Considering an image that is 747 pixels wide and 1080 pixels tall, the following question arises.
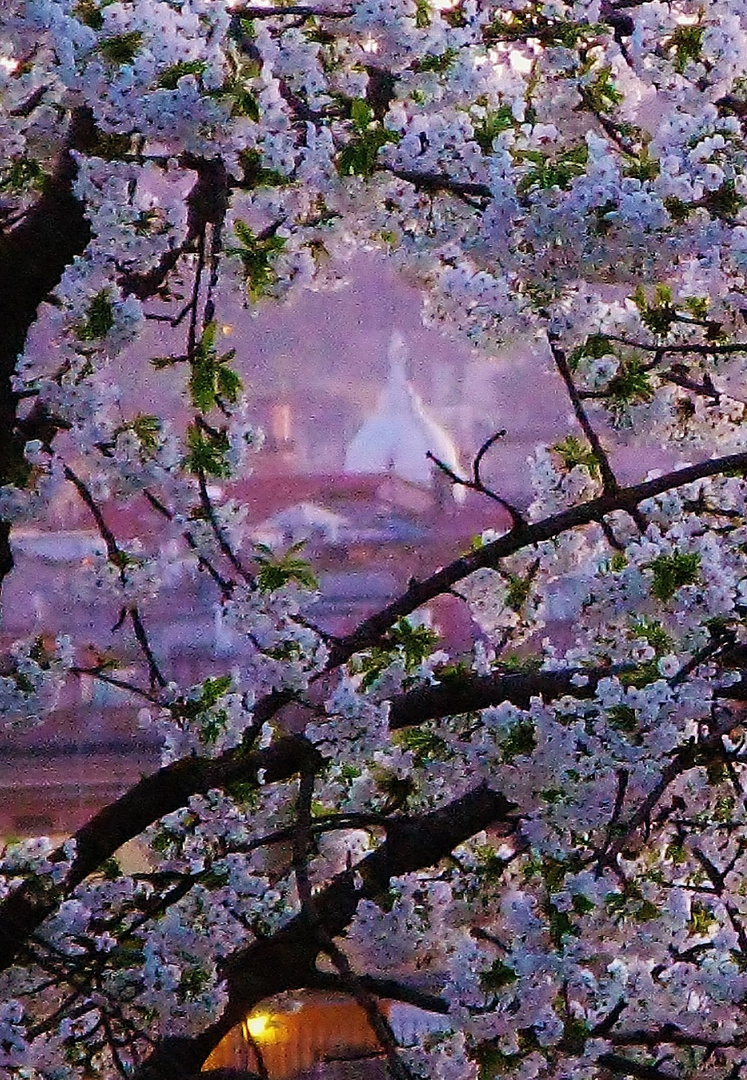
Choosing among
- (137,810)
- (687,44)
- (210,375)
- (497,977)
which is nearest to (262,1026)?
(137,810)

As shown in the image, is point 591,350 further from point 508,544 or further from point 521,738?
point 521,738

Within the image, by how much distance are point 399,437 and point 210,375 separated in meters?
1.60

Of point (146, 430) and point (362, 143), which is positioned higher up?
point (362, 143)

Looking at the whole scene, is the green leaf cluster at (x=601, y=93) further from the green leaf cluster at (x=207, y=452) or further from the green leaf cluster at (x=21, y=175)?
the green leaf cluster at (x=21, y=175)

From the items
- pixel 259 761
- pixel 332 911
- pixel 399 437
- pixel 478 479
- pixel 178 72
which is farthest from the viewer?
pixel 399 437

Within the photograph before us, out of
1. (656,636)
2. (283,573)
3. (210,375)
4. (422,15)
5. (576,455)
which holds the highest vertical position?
(422,15)

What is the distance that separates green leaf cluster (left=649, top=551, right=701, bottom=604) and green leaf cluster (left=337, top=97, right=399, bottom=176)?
1.73 feet

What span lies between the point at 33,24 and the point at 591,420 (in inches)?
35.6

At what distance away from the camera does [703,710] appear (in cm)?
147

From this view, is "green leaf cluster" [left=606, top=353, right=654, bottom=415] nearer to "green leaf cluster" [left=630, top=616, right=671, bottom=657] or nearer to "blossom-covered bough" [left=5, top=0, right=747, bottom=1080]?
"blossom-covered bough" [left=5, top=0, right=747, bottom=1080]

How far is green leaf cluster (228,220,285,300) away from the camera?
5.02ft

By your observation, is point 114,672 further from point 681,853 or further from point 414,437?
point 414,437

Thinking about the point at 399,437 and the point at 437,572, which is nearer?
the point at 437,572

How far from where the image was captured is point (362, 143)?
1.41m
